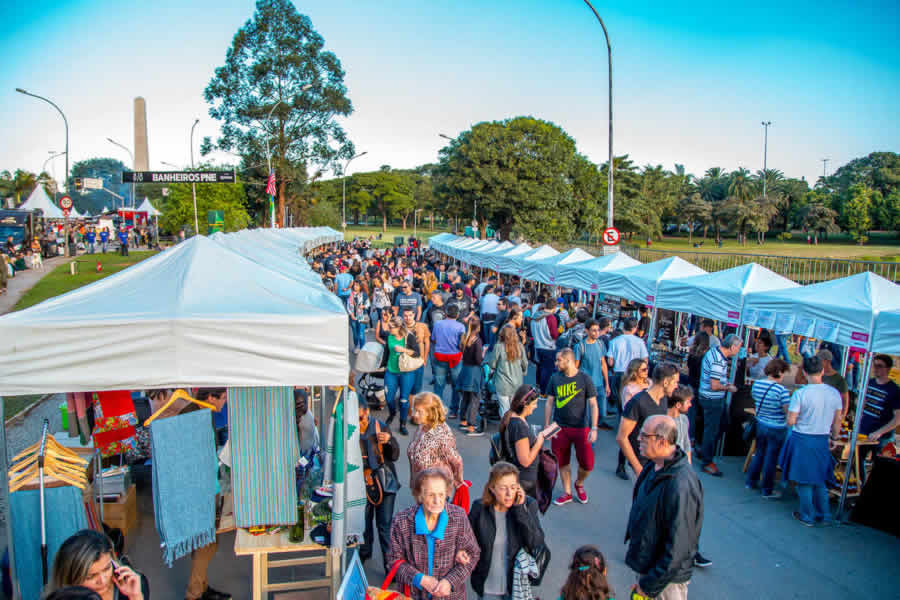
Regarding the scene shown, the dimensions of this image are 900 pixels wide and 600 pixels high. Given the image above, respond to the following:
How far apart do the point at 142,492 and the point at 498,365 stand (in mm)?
4134

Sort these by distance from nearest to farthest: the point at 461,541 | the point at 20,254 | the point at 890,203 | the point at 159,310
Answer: the point at 461,541 < the point at 159,310 < the point at 20,254 < the point at 890,203

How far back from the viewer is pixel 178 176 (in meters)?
13.8

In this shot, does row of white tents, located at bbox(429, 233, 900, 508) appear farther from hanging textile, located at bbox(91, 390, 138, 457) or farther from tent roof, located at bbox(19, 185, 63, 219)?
tent roof, located at bbox(19, 185, 63, 219)

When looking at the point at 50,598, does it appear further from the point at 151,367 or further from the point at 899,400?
the point at 899,400

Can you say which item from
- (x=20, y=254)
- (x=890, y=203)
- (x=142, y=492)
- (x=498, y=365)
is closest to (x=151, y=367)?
(x=142, y=492)

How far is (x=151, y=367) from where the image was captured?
323 cm

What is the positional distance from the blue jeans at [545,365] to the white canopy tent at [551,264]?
5.16 meters

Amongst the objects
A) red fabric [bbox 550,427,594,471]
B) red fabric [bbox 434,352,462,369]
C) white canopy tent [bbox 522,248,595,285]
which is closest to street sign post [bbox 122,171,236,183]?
white canopy tent [bbox 522,248,595,285]

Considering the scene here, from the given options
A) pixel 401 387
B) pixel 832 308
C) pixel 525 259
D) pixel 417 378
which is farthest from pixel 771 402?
pixel 525 259

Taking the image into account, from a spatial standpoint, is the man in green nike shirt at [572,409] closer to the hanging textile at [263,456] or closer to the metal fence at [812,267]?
the hanging textile at [263,456]

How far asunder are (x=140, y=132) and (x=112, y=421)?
103943 millimetres

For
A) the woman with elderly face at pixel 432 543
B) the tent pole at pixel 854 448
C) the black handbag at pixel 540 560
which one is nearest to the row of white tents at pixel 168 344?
the woman with elderly face at pixel 432 543

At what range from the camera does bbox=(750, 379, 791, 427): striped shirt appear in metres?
5.70

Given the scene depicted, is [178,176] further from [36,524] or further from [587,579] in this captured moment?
[587,579]
